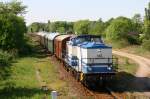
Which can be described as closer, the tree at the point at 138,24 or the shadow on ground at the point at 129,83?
the shadow on ground at the point at 129,83

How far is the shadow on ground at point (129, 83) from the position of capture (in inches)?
945

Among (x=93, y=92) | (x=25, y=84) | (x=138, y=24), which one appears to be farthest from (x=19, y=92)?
(x=138, y=24)

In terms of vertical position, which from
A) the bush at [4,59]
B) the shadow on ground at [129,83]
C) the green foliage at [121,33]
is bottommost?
the shadow on ground at [129,83]

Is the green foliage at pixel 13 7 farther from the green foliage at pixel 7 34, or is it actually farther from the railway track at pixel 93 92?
the railway track at pixel 93 92

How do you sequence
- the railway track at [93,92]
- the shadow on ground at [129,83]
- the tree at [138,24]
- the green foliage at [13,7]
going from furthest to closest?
the tree at [138,24] → the green foliage at [13,7] → the shadow on ground at [129,83] → the railway track at [93,92]

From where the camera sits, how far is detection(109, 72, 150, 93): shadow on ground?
2400 centimetres

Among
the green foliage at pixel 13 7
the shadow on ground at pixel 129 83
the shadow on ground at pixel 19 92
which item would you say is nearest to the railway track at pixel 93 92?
the shadow on ground at pixel 129 83

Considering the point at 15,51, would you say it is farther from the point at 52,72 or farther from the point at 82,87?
the point at 82,87

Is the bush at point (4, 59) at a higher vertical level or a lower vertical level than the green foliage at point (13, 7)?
lower

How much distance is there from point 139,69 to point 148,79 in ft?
22.6

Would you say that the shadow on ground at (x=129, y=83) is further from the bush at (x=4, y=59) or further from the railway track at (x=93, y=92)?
the bush at (x=4, y=59)

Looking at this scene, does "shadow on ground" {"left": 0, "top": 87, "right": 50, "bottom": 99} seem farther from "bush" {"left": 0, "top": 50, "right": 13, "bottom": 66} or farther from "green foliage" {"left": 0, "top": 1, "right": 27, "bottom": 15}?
"green foliage" {"left": 0, "top": 1, "right": 27, "bottom": 15}

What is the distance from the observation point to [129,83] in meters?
26.5

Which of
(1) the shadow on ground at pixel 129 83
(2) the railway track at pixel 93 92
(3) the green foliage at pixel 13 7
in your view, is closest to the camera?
(2) the railway track at pixel 93 92
